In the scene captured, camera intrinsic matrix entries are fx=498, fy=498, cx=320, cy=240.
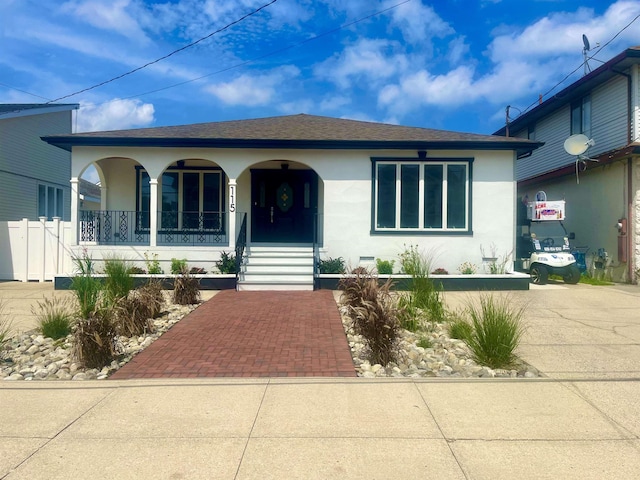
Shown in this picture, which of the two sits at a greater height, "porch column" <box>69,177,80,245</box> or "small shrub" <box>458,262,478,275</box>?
"porch column" <box>69,177,80,245</box>

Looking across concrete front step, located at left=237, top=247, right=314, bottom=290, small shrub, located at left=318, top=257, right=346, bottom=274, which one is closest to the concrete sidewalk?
concrete front step, located at left=237, top=247, right=314, bottom=290

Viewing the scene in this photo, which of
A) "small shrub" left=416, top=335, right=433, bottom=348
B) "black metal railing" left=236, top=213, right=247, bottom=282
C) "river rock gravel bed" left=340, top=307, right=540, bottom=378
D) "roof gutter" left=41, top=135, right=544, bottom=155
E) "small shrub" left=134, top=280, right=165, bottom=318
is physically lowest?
"river rock gravel bed" left=340, top=307, right=540, bottom=378

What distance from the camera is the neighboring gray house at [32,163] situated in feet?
59.0

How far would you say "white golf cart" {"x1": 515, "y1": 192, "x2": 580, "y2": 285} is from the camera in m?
13.8

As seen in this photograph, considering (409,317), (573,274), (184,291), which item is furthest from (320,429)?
(573,274)

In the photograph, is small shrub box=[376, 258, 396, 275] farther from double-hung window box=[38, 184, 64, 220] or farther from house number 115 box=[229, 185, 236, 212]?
double-hung window box=[38, 184, 64, 220]

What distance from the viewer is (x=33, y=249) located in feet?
45.4

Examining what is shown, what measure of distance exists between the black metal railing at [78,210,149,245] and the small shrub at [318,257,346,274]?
5531 mm

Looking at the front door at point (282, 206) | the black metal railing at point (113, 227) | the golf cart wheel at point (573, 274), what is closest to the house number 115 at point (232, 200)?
the front door at point (282, 206)

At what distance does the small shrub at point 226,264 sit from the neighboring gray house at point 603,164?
9.00 meters

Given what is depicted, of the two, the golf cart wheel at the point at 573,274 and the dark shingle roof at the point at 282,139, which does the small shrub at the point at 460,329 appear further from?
the golf cart wheel at the point at 573,274

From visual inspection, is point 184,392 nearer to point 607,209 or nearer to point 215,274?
point 215,274

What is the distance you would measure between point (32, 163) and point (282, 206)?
36.7ft

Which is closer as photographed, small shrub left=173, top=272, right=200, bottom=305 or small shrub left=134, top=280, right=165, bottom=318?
small shrub left=134, top=280, right=165, bottom=318
